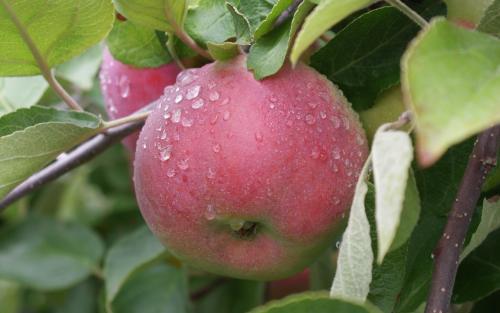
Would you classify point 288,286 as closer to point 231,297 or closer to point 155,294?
point 231,297

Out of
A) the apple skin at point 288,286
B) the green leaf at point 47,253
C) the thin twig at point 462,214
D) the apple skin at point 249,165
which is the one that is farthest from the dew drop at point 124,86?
the green leaf at point 47,253

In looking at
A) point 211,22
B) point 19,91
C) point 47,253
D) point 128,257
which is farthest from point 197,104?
point 47,253

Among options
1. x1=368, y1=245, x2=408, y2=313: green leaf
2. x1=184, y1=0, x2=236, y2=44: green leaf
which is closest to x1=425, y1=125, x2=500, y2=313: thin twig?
x1=368, y1=245, x2=408, y2=313: green leaf

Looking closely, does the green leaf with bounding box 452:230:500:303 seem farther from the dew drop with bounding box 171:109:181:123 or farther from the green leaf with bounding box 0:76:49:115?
the green leaf with bounding box 0:76:49:115

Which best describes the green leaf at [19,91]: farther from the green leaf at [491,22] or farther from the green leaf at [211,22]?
the green leaf at [491,22]

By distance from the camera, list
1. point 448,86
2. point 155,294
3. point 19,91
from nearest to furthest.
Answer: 1. point 448,86
2. point 19,91
3. point 155,294
